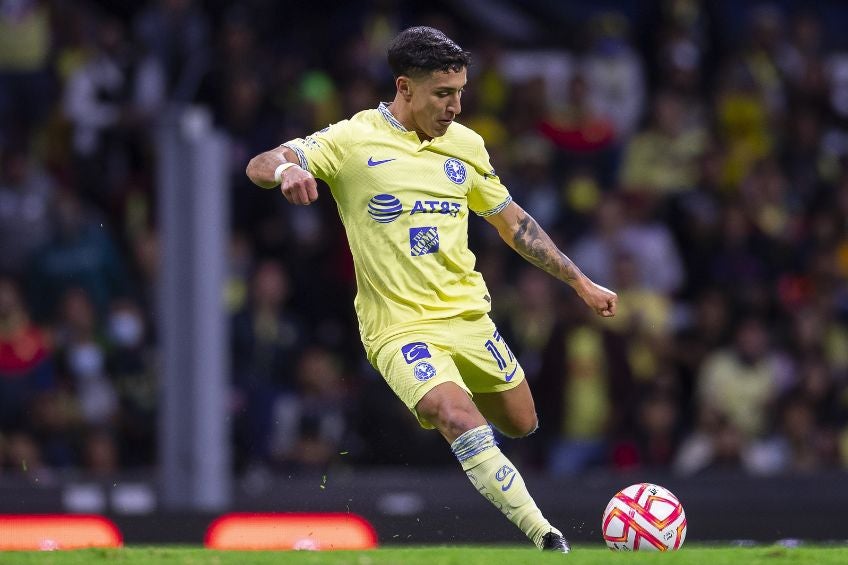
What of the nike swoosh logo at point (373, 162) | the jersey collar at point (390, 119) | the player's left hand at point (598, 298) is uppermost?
the jersey collar at point (390, 119)

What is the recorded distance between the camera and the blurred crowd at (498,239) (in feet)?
40.1

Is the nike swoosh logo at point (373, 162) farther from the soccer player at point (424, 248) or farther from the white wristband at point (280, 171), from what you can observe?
the white wristband at point (280, 171)

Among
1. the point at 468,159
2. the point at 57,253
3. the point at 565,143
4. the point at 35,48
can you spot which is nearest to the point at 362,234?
the point at 468,159

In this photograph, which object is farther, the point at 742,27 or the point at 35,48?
the point at 742,27

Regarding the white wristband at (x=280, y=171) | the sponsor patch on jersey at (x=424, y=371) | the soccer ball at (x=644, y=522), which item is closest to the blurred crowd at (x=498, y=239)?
the soccer ball at (x=644, y=522)

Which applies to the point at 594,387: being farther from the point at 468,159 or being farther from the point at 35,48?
the point at 35,48

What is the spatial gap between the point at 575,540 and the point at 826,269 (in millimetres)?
4548

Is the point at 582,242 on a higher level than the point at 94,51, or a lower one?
lower

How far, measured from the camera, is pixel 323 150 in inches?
294

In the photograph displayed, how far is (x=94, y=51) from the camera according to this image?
14414mm

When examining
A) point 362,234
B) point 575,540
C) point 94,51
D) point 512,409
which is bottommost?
point 575,540

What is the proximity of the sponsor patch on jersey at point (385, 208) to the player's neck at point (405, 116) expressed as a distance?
36 centimetres

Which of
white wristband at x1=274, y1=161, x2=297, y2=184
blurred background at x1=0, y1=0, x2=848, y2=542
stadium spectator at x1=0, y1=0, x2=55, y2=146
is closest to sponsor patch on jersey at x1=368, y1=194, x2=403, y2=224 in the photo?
white wristband at x1=274, y1=161, x2=297, y2=184

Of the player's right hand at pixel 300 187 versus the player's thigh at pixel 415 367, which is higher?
the player's right hand at pixel 300 187
